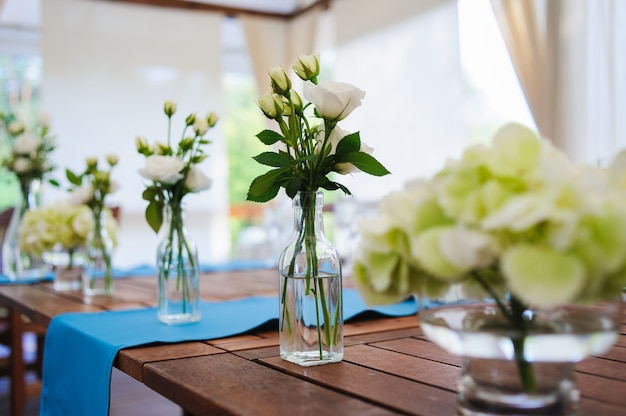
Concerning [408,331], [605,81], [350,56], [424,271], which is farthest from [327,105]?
[350,56]

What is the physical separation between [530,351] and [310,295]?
409 millimetres

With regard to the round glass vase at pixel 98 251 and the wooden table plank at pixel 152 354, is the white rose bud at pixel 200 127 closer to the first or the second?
the wooden table plank at pixel 152 354

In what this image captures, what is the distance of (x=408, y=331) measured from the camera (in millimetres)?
1270

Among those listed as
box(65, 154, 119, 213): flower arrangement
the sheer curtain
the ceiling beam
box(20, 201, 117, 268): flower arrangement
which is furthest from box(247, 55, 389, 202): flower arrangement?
the ceiling beam

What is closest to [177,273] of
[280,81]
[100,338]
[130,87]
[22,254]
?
[100,338]

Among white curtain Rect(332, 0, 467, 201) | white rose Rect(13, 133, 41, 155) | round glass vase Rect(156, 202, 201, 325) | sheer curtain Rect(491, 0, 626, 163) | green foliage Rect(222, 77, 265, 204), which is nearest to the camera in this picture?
round glass vase Rect(156, 202, 201, 325)

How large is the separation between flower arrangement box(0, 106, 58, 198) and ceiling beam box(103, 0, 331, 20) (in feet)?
11.4

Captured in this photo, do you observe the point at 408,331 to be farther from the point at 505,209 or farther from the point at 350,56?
the point at 350,56

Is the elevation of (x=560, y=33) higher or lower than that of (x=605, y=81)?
higher

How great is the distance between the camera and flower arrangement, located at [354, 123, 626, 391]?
22.1 inches

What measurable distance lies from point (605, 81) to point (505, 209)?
3.37 metres

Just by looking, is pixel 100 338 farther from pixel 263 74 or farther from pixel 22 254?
pixel 263 74

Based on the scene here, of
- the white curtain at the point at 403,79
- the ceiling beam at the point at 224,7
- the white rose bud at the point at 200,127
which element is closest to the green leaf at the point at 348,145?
the white rose bud at the point at 200,127

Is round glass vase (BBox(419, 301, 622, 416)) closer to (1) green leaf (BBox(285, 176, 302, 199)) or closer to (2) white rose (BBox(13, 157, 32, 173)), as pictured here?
(1) green leaf (BBox(285, 176, 302, 199))
